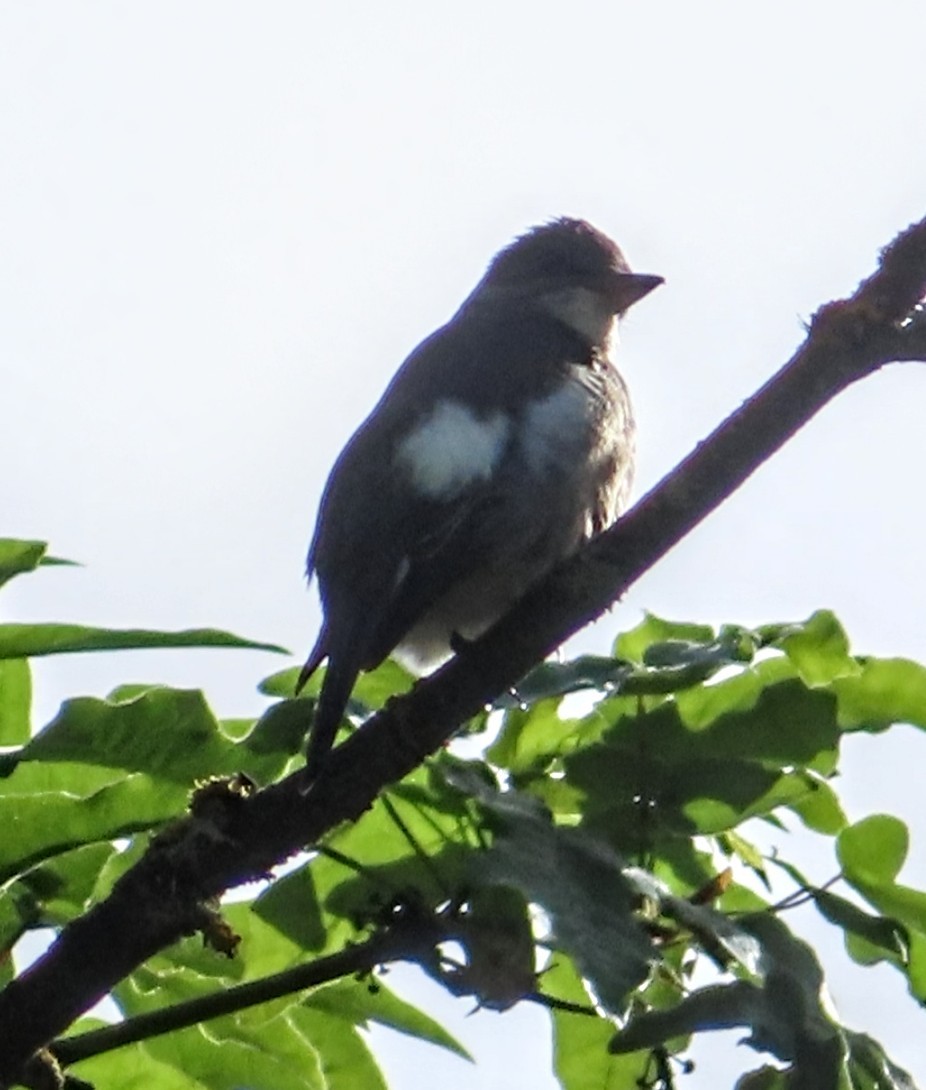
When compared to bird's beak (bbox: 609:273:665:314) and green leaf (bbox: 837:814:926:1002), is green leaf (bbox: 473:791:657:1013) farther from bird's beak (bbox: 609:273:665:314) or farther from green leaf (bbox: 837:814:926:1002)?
bird's beak (bbox: 609:273:665:314)

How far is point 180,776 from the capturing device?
5.74 ft

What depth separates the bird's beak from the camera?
420 cm

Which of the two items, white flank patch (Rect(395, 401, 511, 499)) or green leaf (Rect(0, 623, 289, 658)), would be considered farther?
white flank patch (Rect(395, 401, 511, 499))

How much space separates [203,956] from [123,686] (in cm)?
29

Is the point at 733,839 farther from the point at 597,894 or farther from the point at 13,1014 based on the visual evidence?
the point at 13,1014

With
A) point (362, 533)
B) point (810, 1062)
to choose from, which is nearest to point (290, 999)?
point (810, 1062)

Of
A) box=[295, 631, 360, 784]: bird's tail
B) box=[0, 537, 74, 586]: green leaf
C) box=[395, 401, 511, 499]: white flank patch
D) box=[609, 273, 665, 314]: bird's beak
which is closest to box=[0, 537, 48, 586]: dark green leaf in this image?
box=[0, 537, 74, 586]: green leaf

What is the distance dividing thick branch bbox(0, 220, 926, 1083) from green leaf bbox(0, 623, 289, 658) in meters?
0.15

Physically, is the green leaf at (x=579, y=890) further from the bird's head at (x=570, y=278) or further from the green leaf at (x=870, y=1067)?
the bird's head at (x=570, y=278)

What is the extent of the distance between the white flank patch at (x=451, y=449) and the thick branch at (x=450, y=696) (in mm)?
1103

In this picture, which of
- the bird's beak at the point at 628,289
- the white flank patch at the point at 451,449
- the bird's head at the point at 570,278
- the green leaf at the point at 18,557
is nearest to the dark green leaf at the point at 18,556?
the green leaf at the point at 18,557

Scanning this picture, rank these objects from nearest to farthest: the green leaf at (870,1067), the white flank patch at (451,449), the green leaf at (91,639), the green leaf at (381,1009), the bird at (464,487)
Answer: the green leaf at (870,1067)
the green leaf at (91,639)
the green leaf at (381,1009)
the bird at (464,487)
the white flank patch at (451,449)

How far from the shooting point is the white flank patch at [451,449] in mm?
2955

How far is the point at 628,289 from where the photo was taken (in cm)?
422
